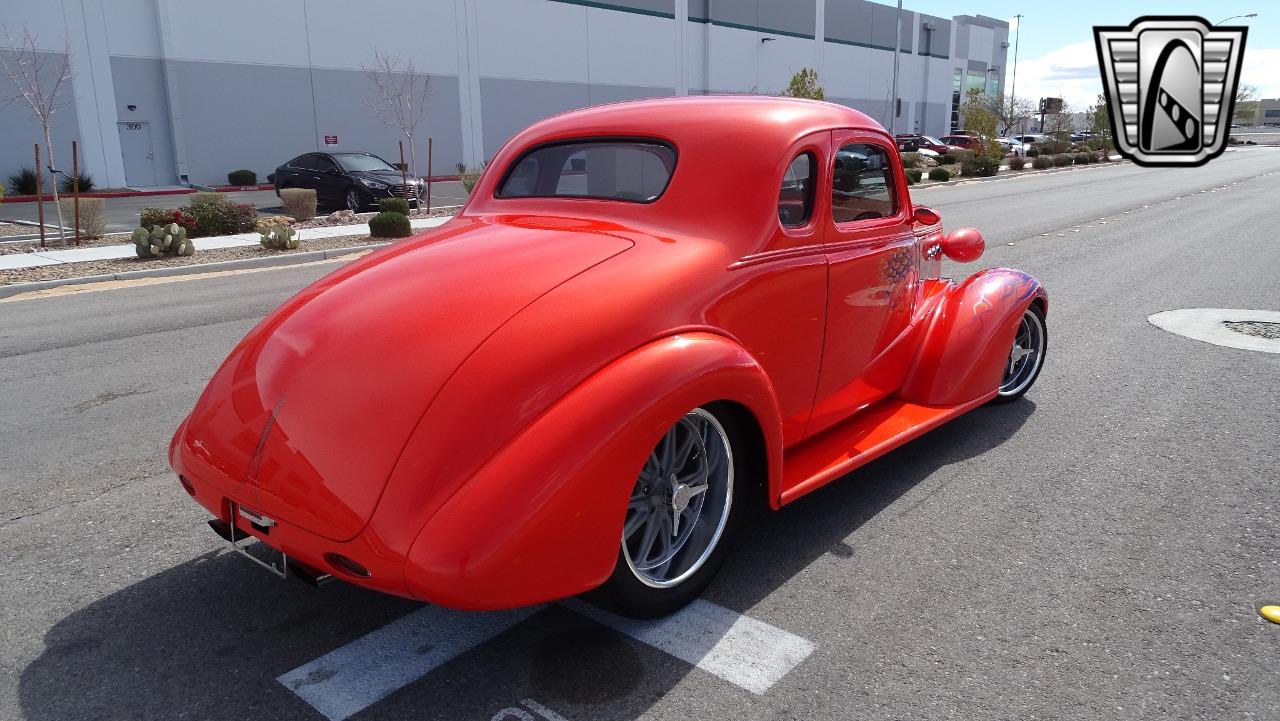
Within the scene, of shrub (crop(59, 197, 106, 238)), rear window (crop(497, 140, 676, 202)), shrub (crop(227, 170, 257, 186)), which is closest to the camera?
rear window (crop(497, 140, 676, 202))

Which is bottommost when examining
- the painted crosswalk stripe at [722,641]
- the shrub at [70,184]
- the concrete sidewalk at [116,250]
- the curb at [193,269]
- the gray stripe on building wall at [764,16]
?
the painted crosswalk stripe at [722,641]

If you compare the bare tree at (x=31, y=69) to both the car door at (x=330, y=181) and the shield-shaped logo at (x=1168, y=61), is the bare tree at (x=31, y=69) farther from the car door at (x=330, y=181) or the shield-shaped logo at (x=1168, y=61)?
the shield-shaped logo at (x=1168, y=61)

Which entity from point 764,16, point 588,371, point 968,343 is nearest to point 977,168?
point 764,16

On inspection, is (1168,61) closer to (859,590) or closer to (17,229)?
(859,590)

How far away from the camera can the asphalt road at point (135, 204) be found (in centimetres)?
1962

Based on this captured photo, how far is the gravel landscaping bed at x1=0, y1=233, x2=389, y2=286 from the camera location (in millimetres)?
11711

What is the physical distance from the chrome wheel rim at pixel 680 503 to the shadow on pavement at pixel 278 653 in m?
0.24

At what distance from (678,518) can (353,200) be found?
791 inches

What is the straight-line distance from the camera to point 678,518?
3104 millimetres

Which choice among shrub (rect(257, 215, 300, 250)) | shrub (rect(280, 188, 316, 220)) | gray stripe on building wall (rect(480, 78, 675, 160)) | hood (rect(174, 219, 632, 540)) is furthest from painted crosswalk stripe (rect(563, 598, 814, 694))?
gray stripe on building wall (rect(480, 78, 675, 160))

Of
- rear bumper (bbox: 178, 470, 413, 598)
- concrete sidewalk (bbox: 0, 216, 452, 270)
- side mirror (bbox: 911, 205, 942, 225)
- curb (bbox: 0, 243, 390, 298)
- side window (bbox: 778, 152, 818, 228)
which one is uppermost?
side window (bbox: 778, 152, 818, 228)

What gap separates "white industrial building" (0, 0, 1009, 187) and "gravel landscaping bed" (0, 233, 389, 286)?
759 inches

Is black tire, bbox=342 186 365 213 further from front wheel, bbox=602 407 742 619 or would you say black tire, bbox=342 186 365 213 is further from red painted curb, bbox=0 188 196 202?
front wheel, bbox=602 407 742 619

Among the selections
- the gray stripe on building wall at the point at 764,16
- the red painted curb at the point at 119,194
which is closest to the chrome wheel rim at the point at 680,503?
the red painted curb at the point at 119,194
